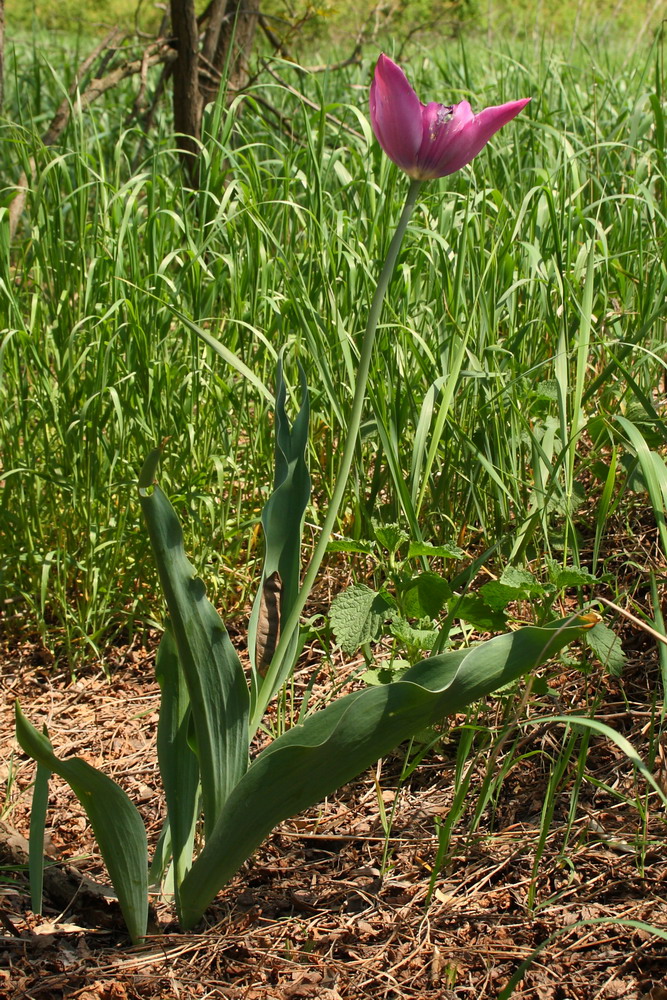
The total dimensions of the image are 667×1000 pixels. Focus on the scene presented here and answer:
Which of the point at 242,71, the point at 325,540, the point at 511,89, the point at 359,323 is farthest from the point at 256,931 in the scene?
the point at 511,89

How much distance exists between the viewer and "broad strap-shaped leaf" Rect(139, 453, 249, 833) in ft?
3.05

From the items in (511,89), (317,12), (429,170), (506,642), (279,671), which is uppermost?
(317,12)

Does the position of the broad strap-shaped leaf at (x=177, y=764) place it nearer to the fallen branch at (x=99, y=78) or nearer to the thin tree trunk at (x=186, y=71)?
the fallen branch at (x=99, y=78)

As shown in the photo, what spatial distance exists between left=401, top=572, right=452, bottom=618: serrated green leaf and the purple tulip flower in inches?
22.2

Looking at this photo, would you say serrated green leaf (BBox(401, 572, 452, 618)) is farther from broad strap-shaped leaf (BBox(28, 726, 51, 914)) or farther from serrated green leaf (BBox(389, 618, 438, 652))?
broad strap-shaped leaf (BBox(28, 726, 51, 914))

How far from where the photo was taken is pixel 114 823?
983mm

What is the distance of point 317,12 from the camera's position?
2.92 m

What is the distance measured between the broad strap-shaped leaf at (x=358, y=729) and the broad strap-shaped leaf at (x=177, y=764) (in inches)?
2.8

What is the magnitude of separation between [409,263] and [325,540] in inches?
44.6

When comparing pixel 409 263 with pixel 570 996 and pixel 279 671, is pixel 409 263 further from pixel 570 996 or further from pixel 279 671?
pixel 570 996

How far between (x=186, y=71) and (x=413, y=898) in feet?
8.16

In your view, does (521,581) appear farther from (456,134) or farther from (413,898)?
(456,134)

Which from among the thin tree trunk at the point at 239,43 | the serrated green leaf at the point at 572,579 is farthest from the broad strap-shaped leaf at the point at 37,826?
the thin tree trunk at the point at 239,43

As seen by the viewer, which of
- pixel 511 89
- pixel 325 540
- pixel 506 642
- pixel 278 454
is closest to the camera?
pixel 506 642
